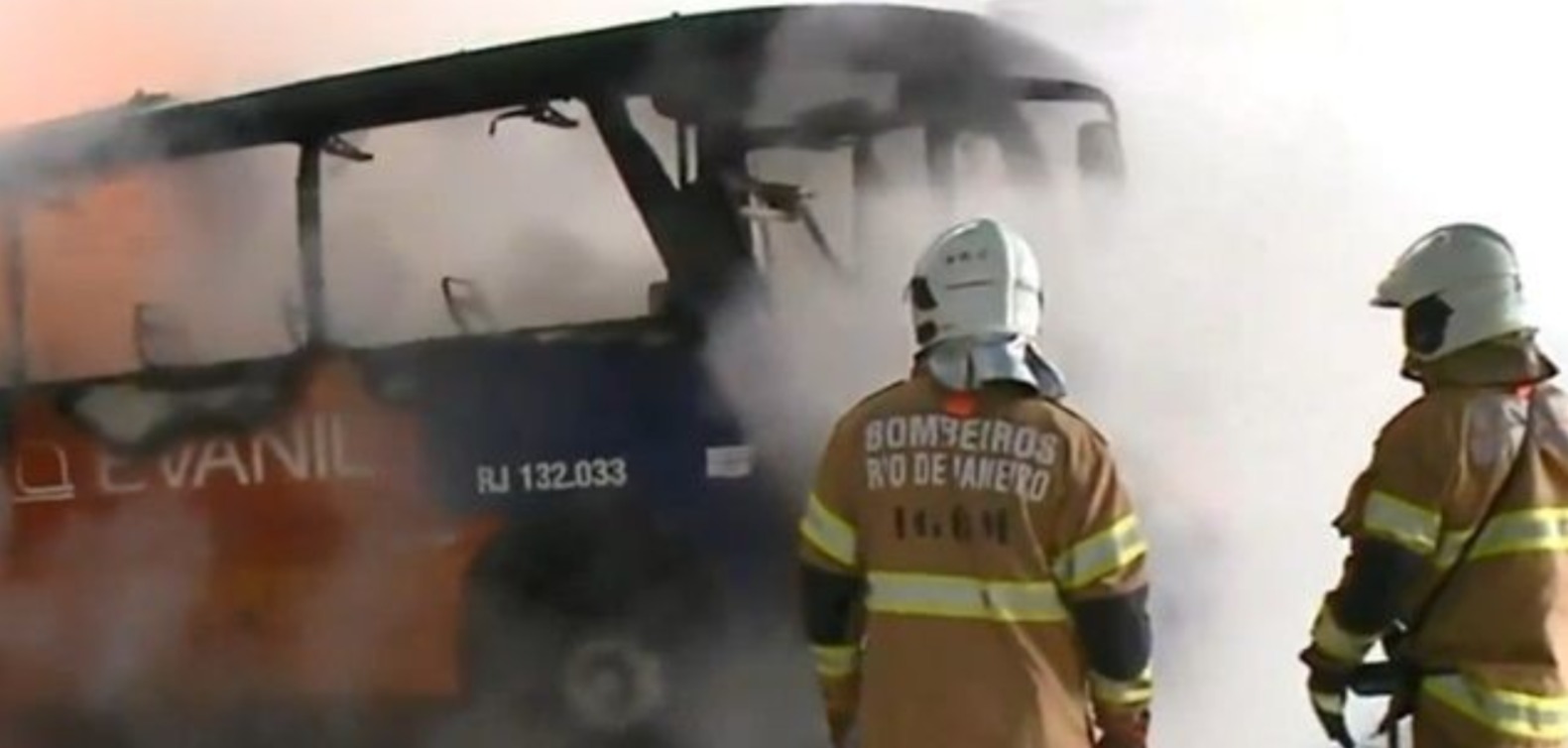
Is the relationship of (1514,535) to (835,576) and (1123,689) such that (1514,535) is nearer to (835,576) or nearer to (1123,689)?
(1123,689)

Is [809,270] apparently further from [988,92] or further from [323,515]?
[323,515]

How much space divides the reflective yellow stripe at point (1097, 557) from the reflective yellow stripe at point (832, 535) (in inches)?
14.5

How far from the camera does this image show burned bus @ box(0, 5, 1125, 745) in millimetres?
5254

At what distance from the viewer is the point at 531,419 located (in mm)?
5418

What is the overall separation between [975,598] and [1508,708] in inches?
36.6

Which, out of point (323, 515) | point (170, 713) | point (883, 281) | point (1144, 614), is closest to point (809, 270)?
point (883, 281)

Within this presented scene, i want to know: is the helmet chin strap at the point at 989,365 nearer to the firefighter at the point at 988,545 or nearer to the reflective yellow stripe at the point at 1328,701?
the firefighter at the point at 988,545

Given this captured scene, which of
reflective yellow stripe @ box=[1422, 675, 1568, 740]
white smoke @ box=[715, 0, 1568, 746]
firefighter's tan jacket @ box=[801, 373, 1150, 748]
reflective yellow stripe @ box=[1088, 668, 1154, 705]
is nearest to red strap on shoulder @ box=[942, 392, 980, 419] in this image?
firefighter's tan jacket @ box=[801, 373, 1150, 748]

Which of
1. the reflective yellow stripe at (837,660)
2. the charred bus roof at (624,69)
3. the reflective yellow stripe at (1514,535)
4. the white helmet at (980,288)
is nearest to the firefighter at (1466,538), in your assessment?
the reflective yellow stripe at (1514,535)

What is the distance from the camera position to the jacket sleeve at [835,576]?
3631mm

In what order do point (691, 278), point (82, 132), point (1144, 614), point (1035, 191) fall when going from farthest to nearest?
point (82, 132)
point (1035, 191)
point (691, 278)
point (1144, 614)

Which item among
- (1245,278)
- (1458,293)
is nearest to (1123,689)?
(1458,293)

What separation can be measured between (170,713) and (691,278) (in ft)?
7.45

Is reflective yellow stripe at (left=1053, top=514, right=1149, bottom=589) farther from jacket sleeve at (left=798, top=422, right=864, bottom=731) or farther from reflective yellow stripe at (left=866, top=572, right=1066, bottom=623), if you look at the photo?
jacket sleeve at (left=798, top=422, right=864, bottom=731)
